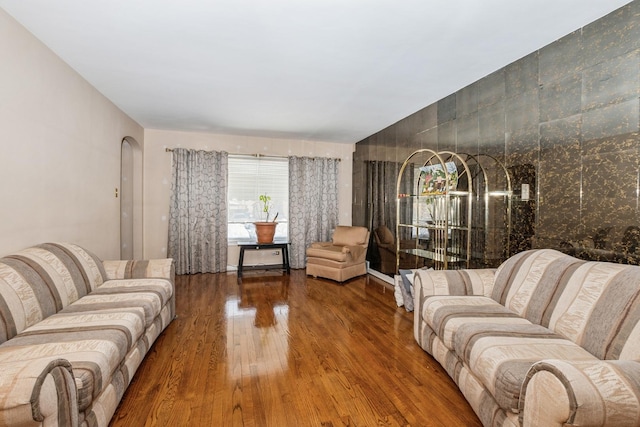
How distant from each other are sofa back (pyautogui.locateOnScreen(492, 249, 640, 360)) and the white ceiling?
1650 millimetres

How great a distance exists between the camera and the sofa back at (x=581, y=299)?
1441mm

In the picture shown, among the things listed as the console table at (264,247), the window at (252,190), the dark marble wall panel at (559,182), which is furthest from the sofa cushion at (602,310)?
the window at (252,190)

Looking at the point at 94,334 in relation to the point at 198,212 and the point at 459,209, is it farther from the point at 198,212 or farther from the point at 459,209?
the point at 198,212

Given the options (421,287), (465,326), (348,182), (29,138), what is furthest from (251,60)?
(348,182)

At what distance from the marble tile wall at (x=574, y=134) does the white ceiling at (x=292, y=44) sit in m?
0.16

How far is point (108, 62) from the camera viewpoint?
274 cm

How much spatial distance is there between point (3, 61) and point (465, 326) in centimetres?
339

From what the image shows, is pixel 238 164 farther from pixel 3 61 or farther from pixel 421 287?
pixel 421 287

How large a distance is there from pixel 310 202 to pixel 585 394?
4.85m

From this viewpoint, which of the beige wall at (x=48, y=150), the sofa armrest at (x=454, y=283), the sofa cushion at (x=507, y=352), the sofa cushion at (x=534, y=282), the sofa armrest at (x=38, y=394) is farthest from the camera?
the sofa armrest at (x=454, y=283)

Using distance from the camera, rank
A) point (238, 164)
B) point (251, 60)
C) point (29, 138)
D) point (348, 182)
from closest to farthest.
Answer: point (29, 138)
point (251, 60)
point (238, 164)
point (348, 182)

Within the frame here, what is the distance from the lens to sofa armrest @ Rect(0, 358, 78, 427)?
3.25 ft

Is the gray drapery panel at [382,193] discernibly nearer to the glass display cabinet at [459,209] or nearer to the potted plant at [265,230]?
the glass display cabinet at [459,209]

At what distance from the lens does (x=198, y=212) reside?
17.0 ft
